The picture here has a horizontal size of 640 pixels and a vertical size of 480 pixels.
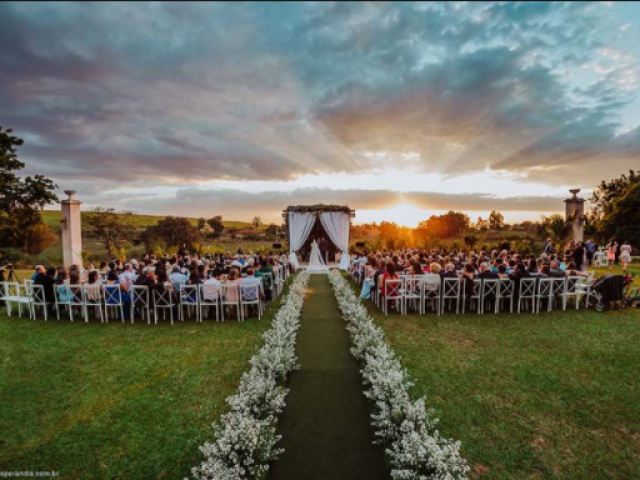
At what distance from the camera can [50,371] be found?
5082 mm

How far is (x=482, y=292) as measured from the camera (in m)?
8.31

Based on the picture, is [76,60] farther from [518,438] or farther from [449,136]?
[449,136]

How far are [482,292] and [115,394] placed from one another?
8.26 metres

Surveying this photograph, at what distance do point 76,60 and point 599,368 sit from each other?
7.88 metres

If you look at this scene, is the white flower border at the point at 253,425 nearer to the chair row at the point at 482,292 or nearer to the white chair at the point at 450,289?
the chair row at the point at 482,292

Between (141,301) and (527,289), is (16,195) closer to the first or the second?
(141,301)

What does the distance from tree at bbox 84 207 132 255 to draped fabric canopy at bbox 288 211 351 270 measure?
1476 centimetres

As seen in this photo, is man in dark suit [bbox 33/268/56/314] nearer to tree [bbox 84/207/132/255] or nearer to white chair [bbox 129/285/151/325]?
white chair [bbox 129/285/151/325]

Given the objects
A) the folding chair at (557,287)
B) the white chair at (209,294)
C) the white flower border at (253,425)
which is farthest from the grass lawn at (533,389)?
the white chair at (209,294)

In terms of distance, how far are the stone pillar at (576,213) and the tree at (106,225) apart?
29419mm

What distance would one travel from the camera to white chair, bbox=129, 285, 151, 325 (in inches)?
300

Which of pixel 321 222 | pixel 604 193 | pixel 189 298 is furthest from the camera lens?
pixel 604 193

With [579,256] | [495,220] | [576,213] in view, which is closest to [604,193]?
[495,220]

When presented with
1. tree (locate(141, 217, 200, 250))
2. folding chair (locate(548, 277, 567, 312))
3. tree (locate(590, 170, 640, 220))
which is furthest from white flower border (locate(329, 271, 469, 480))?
tree (locate(590, 170, 640, 220))
